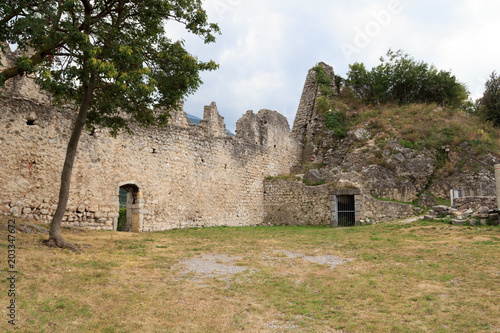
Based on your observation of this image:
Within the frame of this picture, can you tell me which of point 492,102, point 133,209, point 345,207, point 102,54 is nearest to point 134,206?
point 133,209

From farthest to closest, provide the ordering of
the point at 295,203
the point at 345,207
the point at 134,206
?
the point at 295,203
the point at 345,207
the point at 134,206

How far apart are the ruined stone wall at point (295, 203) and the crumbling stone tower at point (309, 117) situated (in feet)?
18.1

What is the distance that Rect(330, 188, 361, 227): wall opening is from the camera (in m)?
18.4

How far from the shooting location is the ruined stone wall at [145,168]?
11.0 m

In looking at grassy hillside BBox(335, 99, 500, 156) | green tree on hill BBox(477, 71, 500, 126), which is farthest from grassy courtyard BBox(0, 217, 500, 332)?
green tree on hill BBox(477, 71, 500, 126)

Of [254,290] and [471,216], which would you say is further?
[471,216]

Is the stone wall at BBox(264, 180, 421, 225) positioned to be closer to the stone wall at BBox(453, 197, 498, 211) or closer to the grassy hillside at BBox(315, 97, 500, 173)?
the stone wall at BBox(453, 197, 498, 211)

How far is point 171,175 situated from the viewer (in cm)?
1565

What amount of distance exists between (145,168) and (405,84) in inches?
871

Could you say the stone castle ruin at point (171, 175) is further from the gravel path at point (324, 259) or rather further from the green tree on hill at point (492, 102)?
the green tree on hill at point (492, 102)

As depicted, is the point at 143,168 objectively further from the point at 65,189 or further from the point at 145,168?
the point at 65,189

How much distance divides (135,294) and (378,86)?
26.4 metres

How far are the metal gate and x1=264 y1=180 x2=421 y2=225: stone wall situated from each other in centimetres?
60

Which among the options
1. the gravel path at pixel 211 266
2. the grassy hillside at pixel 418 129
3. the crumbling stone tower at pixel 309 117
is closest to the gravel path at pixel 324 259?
the gravel path at pixel 211 266
